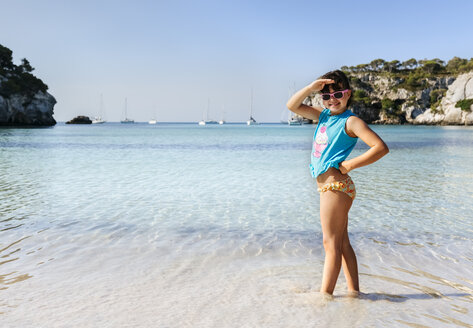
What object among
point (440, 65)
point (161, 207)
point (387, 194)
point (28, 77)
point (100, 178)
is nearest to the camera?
point (161, 207)

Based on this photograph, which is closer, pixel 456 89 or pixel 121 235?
pixel 121 235

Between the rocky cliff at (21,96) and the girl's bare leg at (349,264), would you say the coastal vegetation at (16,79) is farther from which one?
the girl's bare leg at (349,264)

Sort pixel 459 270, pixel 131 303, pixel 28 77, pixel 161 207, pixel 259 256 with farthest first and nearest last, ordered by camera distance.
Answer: pixel 28 77 → pixel 161 207 → pixel 259 256 → pixel 459 270 → pixel 131 303

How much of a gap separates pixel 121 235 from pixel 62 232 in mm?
985

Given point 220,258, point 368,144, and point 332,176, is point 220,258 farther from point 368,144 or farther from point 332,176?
point 368,144

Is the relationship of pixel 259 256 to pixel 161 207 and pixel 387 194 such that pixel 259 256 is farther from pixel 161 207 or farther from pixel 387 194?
pixel 387 194

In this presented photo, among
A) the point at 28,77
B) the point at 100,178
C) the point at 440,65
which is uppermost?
the point at 440,65

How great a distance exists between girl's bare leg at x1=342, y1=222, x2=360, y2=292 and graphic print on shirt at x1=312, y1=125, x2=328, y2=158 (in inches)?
30.9

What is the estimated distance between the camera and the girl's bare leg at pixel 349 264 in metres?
3.60

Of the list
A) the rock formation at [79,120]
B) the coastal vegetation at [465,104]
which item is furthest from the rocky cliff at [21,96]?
the coastal vegetation at [465,104]

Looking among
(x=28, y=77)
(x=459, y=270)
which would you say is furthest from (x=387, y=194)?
(x=28, y=77)

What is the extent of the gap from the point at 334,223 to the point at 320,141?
2.37 feet

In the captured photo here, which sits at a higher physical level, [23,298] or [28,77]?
[28,77]

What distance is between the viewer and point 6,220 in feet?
22.5
